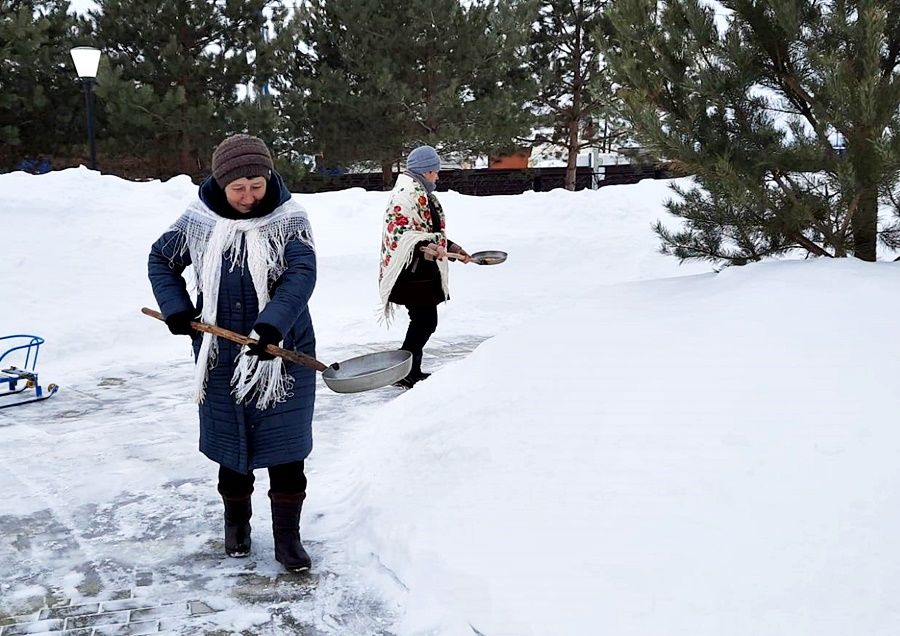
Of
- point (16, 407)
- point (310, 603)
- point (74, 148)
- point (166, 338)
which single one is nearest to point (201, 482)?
point (310, 603)

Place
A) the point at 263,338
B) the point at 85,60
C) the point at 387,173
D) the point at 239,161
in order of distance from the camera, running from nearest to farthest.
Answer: the point at 263,338 < the point at 239,161 < the point at 85,60 < the point at 387,173

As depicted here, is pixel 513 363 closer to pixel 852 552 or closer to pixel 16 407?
pixel 852 552

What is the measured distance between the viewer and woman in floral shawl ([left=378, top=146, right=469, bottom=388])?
17.5 ft

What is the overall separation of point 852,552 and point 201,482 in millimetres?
2770

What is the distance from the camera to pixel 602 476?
276cm

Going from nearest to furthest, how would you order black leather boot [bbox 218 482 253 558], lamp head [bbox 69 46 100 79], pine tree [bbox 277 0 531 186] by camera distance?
1. black leather boot [bbox 218 482 253 558]
2. lamp head [bbox 69 46 100 79]
3. pine tree [bbox 277 0 531 186]

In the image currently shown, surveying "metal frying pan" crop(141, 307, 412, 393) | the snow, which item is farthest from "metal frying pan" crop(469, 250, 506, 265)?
"metal frying pan" crop(141, 307, 412, 393)

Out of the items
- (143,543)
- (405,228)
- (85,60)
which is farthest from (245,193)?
(85,60)

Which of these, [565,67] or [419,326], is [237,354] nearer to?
[419,326]

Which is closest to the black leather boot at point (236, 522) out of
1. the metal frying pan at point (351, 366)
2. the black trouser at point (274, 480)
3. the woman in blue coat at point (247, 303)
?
the black trouser at point (274, 480)

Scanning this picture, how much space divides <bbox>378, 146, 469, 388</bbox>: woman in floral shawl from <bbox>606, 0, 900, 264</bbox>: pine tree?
1.52 m

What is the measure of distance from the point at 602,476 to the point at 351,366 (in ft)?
3.38

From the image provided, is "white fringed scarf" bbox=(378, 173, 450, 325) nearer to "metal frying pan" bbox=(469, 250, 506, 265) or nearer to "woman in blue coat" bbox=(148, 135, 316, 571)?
"metal frying pan" bbox=(469, 250, 506, 265)

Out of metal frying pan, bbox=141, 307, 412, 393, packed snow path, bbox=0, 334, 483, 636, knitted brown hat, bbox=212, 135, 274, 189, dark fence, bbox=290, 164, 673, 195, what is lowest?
packed snow path, bbox=0, 334, 483, 636
